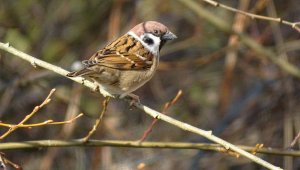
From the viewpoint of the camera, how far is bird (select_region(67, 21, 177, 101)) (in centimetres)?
340

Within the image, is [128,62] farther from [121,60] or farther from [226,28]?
[226,28]

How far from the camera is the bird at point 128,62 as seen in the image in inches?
134

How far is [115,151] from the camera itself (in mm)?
5770

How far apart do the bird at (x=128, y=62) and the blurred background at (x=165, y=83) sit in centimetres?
108

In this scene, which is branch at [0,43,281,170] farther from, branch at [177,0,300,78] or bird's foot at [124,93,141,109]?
branch at [177,0,300,78]

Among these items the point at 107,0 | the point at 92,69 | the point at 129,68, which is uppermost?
the point at 107,0

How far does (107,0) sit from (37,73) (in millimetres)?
937

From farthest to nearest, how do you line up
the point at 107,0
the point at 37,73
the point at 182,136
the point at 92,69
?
the point at 182,136 → the point at 107,0 → the point at 37,73 → the point at 92,69

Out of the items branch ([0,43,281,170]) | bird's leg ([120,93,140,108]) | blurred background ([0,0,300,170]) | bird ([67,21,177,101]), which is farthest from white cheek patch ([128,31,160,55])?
blurred background ([0,0,300,170])

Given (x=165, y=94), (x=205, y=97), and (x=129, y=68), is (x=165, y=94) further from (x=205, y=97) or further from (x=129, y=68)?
(x=129, y=68)

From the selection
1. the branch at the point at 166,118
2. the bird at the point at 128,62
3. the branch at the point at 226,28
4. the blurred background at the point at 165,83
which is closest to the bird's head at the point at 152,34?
the bird at the point at 128,62

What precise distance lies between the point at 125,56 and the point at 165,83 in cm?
268

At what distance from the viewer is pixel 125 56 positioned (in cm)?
370

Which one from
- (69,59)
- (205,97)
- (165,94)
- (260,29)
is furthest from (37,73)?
(260,29)
